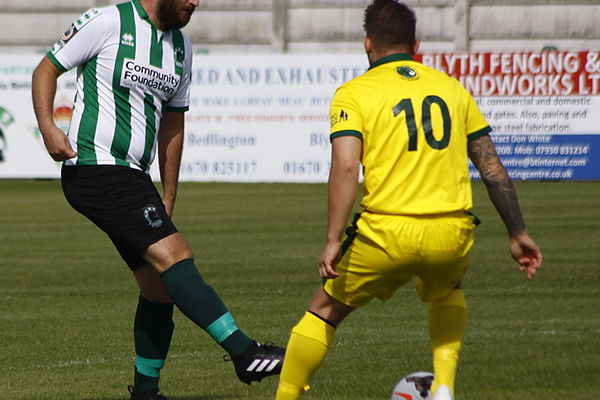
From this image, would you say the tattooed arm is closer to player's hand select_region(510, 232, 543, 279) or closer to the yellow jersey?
player's hand select_region(510, 232, 543, 279)

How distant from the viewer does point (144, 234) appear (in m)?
5.65

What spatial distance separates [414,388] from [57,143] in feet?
6.16

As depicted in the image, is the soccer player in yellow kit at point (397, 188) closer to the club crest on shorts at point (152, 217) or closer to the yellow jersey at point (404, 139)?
the yellow jersey at point (404, 139)

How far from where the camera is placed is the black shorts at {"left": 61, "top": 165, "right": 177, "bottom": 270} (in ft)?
18.6

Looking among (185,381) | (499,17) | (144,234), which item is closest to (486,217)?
(185,381)

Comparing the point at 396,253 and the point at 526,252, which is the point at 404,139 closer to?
the point at 396,253

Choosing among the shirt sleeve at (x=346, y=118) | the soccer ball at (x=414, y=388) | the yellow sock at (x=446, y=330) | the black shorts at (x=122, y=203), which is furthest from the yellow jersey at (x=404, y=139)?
the black shorts at (x=122, y=203)

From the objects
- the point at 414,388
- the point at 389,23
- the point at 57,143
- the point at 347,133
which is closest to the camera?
the point at 347,133

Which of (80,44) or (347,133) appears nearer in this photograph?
(347,133)

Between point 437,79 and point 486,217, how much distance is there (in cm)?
1153

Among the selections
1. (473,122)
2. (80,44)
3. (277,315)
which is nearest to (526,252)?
(473,122)

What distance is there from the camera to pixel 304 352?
5.24 meters

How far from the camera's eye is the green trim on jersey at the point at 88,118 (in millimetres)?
5777

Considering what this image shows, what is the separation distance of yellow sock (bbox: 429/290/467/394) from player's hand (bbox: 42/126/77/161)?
174 cm
